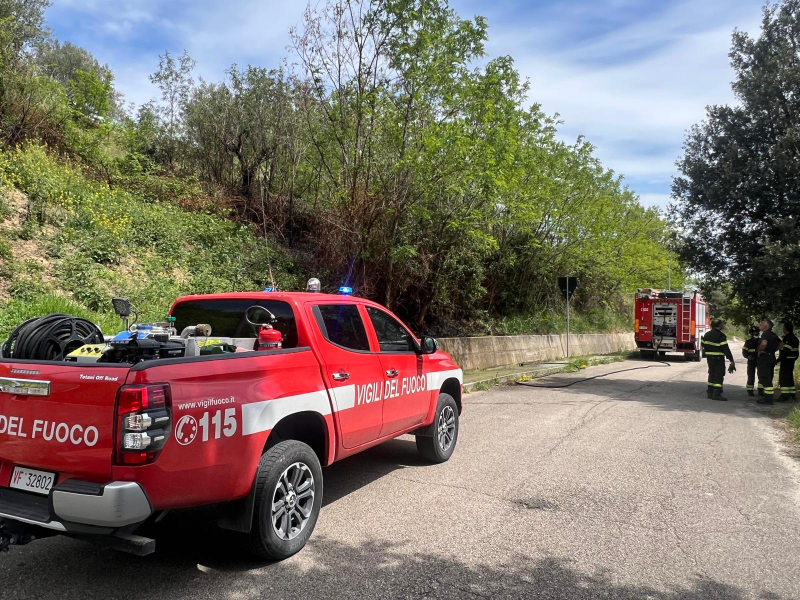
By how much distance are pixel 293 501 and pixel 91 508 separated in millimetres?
1377

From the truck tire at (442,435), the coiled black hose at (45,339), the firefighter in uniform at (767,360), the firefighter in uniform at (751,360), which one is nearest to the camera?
the coiled black hose at (45,339)

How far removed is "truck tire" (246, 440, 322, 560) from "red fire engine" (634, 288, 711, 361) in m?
24.2

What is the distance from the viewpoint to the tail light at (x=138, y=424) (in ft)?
10.2

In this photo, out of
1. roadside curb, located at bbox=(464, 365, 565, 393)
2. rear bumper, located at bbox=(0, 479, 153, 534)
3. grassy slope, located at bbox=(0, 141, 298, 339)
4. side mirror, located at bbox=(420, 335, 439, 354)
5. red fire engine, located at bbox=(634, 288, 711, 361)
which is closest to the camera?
rear bumper, located at bbox=(0, 479, 153, 534)

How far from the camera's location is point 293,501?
13.4ft

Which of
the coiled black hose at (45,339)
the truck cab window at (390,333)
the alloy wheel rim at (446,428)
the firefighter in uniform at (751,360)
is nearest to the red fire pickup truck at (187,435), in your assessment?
the coiled black hose at (45,339)

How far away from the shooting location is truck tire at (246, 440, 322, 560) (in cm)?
376

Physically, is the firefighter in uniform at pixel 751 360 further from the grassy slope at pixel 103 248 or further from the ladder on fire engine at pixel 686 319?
the ladder on fire engine at pixel 686 319

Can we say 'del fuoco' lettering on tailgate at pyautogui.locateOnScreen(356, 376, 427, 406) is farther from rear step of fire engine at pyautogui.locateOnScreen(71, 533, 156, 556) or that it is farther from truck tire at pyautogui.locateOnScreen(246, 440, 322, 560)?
rear step of fire engine at pyautogui.locateOnScreen(71, 533, 156, 556)

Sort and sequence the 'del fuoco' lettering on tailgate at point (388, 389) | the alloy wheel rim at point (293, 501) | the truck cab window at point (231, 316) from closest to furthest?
the alloy wheel rim at point (293, 501) < the truck cab window at point (231, 316) < the 'del fuoco' lettering on tailgate at point (388, 389)

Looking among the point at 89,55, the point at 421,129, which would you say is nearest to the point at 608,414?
the point at 421,129

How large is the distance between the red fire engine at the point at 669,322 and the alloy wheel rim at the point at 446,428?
21.3 metres

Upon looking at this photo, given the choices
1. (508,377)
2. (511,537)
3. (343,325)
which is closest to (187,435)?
(343,325)

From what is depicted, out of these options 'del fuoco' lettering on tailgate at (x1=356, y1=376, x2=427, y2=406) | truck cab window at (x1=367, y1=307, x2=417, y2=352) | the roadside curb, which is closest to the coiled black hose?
'del fuoco' lettering on tailgate at (x1=356, y1=376, x2=427, y2=406)
